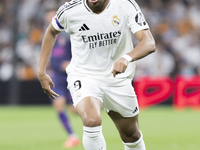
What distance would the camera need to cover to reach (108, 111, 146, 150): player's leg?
5000 mm

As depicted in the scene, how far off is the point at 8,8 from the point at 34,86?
183 inches

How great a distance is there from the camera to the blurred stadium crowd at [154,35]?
1544 centimetres

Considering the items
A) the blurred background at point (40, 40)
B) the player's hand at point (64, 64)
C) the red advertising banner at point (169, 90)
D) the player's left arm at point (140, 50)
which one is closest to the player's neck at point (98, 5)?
the player's left arm at point (140, 50)

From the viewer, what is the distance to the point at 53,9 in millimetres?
8594

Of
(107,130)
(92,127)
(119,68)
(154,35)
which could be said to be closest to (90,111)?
(92,127)

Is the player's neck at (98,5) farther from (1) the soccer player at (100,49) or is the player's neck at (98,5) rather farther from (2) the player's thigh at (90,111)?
(2) the player's thigh at (90,111)

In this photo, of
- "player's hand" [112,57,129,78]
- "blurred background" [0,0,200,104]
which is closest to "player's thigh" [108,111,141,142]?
"player's hand" [112,57,129,78]

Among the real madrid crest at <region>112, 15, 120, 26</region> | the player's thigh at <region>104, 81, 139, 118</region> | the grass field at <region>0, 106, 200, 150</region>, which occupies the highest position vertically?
the real madrid crest at <region>112, 15, 120, 26</region>

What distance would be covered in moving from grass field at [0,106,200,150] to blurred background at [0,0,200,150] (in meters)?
0.05

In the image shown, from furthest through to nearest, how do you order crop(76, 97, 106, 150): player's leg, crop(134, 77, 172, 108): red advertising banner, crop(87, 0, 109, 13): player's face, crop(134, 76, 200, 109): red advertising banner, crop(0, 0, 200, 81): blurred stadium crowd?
crop(0, 0, 200, 81): blurred stadium crowd
crop(134, 77, 172, 108): red advertising banner
crop(134, 76, 200, 109): red advertising banner
crop(87, 0, 109, 13): player's face
crop(76, 97, 106, 150): player's leg

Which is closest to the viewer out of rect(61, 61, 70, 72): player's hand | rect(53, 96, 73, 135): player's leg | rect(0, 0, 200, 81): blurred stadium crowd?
rect(53, 96, 73, 135): player's leg

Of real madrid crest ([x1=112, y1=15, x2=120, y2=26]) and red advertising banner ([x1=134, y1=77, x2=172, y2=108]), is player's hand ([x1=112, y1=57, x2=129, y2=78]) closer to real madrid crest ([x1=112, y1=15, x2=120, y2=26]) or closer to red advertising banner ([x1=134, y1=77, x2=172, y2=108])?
real madrid crest ([x1=112, y1=15, x2=120, y2=26])

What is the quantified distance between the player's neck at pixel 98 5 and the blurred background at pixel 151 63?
20.6ft

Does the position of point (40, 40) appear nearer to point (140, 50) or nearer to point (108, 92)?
point (108, 92)
